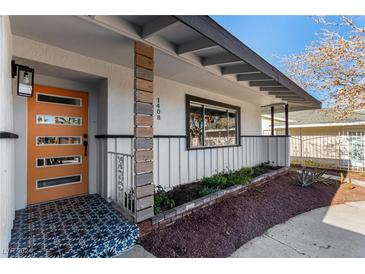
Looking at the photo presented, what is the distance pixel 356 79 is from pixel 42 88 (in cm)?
1083

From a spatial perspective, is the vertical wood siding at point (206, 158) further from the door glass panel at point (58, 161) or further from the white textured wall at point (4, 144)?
the white textured wall at point (4, 144)

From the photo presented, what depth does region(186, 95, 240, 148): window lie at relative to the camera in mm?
5453

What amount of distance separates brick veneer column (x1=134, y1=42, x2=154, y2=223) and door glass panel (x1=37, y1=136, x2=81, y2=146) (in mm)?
1866

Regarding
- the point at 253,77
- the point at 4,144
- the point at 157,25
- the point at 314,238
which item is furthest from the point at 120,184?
the point at 253,77

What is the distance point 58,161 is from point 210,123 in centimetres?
409

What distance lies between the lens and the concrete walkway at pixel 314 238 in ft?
8.98

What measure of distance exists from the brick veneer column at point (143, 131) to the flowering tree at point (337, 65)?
772 centimetres

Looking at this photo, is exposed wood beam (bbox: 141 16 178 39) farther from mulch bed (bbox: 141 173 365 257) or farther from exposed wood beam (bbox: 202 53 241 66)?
mulch bed (bbox: 141 173 365 257)

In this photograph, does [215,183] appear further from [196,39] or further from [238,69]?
[196,39]

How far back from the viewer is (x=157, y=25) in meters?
2.43

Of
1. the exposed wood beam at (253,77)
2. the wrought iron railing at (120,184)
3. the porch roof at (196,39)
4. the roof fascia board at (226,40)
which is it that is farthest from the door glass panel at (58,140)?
the exposed wood beam at (253,77)

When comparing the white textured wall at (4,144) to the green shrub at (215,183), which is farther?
the green shrub at (215,183)

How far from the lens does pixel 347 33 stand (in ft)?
24.2

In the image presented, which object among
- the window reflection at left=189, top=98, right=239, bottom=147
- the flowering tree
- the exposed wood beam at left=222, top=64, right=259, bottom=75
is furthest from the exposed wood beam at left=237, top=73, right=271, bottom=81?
the flowering tree
